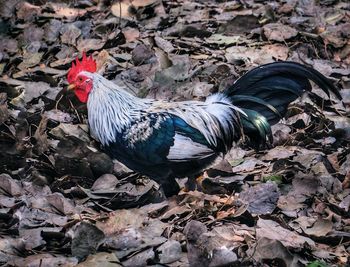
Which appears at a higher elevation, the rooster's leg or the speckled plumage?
the speckled plumage

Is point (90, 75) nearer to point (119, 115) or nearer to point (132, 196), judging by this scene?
point (119, 115)

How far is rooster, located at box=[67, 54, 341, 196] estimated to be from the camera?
4.98 m

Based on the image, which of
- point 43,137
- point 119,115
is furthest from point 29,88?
point 119,115

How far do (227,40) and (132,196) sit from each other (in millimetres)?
2483

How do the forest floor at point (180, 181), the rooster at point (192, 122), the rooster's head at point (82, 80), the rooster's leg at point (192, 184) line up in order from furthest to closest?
1. the rooster's head at point (82, 80)
2. the rooster's leg at point (192, 184)
3. the rooster at point (192, 122)
4. the forest floor at point (180, 181)

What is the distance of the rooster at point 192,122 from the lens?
4.98m

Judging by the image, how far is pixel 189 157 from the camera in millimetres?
4914

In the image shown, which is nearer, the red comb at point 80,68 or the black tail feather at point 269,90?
the black tail feather at point 269,90

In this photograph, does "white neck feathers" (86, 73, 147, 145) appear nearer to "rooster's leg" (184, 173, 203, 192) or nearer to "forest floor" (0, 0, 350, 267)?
"forest floor" (0, 0, 350, 267)

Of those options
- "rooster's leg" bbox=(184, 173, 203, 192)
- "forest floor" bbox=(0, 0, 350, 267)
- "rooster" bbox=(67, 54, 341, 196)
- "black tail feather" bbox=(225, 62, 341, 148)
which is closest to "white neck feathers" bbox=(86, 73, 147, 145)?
"rooster" bbox=(67, 54, 341, 196)

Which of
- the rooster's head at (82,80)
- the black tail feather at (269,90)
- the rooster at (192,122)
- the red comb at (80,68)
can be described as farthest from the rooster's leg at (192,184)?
the red comb at (80,68)

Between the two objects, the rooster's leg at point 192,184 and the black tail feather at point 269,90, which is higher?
the black tail feather at point 269,90

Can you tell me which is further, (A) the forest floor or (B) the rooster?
(B) the rooster

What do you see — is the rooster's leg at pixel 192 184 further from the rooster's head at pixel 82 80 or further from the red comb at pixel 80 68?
the red comb at pixel 80 68
